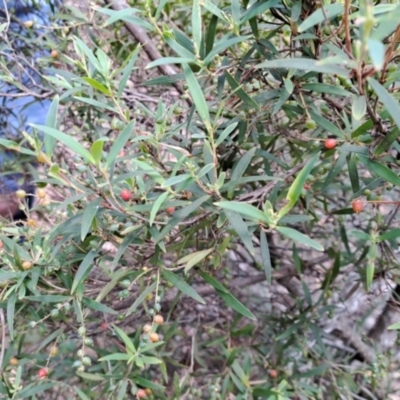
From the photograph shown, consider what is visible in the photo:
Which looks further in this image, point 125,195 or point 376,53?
point 125,195

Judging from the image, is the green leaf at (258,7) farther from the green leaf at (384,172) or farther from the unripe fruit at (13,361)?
the unripe fruit at (13,361)

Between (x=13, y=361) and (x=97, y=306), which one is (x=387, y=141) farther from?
(x=13, y=361)

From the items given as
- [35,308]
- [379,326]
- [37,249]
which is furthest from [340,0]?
[379,326]

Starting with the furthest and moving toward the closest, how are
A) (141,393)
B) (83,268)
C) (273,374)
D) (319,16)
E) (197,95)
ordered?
(273,374)
(141,393)
(83,268)
(197,95)
(319,16)

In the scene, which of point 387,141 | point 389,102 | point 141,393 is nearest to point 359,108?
A: point 389,102

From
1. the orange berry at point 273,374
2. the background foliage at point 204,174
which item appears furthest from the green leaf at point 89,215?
the orange berry at point 273,374

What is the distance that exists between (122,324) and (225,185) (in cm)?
61

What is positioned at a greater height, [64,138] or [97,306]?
[64,138]

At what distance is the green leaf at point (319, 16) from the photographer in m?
0.37

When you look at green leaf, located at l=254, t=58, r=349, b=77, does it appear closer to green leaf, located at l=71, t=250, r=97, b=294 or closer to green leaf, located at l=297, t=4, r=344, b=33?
green leaf, located at l=297, t=4, r=344, b=33

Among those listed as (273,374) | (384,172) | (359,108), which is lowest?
(273,374)

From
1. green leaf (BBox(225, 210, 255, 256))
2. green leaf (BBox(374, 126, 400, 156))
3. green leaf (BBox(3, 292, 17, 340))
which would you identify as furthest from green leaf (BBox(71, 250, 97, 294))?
green leaf (BBox(374, 126, 400, 156))

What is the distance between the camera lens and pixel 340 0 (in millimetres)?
573

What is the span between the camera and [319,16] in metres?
0.39
